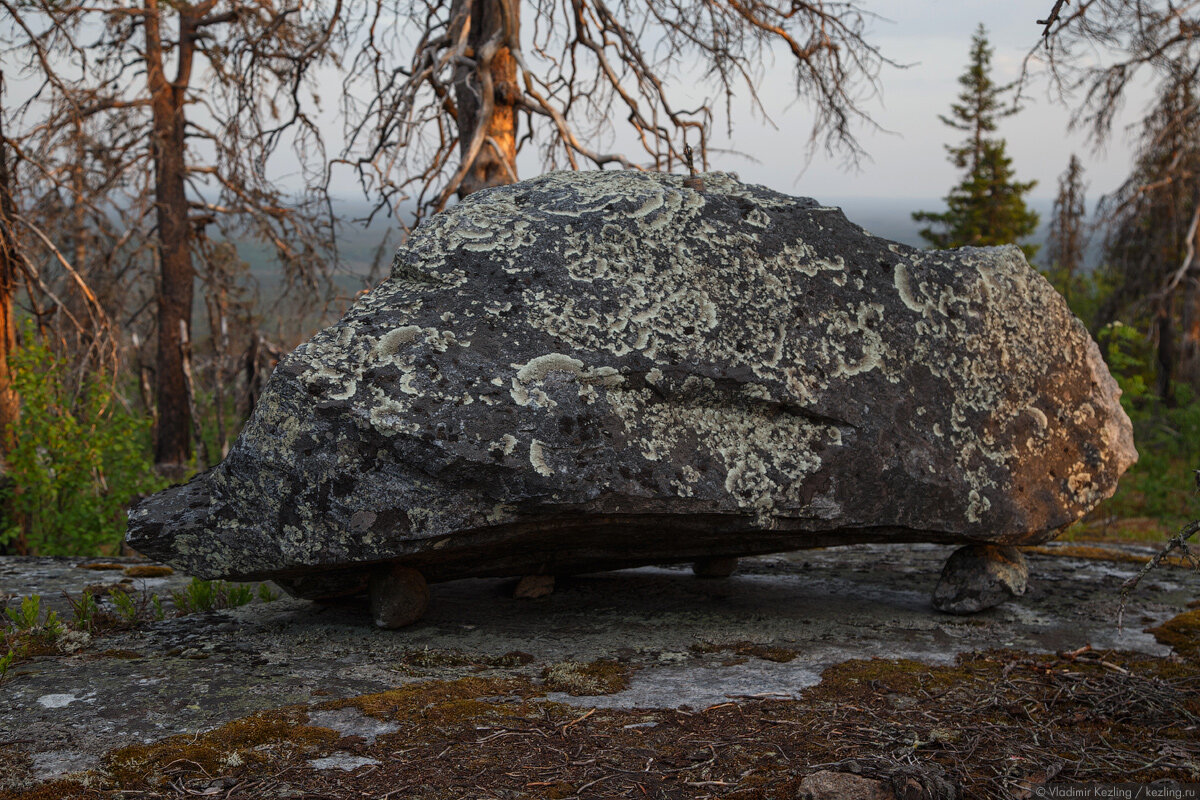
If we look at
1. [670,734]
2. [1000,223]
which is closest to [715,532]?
[670,734]

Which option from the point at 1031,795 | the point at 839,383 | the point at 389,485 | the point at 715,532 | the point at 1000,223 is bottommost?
the point at 1031,795

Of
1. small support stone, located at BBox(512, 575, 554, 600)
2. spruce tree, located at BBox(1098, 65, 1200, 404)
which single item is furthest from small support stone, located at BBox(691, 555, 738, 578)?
spruce tree, located at BBox(1098, 65, 1200, 404)

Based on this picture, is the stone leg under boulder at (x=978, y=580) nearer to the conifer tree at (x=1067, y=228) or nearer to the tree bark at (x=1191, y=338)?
the tree bark at (x=1191, y=338)

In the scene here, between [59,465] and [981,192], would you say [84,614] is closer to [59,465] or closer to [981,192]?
[59,465]

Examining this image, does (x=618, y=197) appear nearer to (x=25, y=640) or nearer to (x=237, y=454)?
(x=237, y=454)

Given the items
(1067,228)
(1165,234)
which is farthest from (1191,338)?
(1067,228)

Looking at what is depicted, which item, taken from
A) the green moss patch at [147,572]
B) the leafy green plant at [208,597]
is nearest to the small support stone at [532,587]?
the leafy green plant at [208,597]

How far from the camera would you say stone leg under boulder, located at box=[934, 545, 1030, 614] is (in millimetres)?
4918

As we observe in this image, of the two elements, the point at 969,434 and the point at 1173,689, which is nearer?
the point at 1173,689

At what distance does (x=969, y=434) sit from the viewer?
4598mm

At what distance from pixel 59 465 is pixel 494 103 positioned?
460cm

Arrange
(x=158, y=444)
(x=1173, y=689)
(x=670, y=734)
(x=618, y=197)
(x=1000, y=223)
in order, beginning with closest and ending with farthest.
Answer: (x=670, y=734) → (x=1173, y=689) → (x=618, y=197) → (x=158, y=444) → (x=1000, y=223)

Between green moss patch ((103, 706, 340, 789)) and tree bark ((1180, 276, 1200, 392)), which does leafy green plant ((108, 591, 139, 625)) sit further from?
tree bark ((1180, 276, 1200, 392))

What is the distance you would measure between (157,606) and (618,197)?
3070 mm
